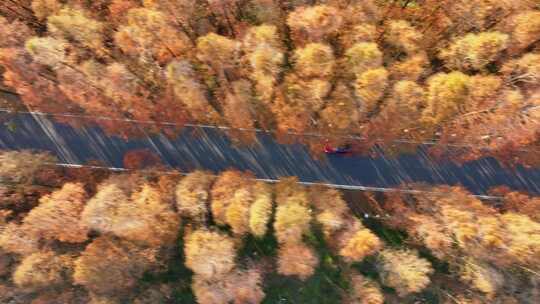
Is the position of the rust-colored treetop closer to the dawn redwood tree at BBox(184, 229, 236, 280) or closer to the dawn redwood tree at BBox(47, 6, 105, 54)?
the dawn redwood tree at BBox(47, 6, 105, 54)

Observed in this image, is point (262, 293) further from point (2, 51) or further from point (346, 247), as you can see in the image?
point (2, 51)

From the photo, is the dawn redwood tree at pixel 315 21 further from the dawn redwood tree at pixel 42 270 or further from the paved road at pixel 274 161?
the dawn redwood tree at pixel 42 270

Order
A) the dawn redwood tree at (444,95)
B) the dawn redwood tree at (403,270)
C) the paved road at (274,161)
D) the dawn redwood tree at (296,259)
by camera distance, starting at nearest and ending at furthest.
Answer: the dawn redwood tree at (444,95), the dawn redwood tree at (403,270), the dawn redwood tree at (296,259), the paved road at (274,161)

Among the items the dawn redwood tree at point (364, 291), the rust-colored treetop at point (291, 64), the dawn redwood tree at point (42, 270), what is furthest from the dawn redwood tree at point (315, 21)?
the dawn redwood tree at point (42, 270)

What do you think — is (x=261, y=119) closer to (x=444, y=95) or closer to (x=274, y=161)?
(x=274, y=161)

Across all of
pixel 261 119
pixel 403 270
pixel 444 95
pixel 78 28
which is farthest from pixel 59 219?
pixel 444 95

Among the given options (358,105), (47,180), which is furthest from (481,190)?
(47,180)
